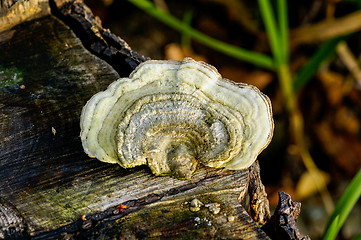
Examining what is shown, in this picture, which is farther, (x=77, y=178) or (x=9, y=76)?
(x=9, y=76)

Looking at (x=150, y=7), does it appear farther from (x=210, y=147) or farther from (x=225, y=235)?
(x=225, y=235)

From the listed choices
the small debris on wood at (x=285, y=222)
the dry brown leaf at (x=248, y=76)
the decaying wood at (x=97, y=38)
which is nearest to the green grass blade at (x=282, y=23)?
the dry brown leaf at (x=248, y=76)

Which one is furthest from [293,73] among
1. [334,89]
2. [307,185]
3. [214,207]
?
[214,207]

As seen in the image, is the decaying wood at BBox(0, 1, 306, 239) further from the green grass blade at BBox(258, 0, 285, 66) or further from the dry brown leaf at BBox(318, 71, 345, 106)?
the dry brown leaf at BBox(318, 71, 345, 106)

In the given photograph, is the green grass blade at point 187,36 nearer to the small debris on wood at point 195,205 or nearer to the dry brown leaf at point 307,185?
the dry brown leaf at point 307,185


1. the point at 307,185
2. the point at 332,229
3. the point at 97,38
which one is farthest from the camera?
the point at 307,185

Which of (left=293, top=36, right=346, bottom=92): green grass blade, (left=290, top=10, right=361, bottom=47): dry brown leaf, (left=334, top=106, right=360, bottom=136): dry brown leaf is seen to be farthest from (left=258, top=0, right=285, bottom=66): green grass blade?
(left=334, top=106, right=360, bottom=136): dry brown leaf

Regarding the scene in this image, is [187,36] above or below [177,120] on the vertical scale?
above

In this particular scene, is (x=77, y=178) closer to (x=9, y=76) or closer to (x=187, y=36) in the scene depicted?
(x=9, y=76)
